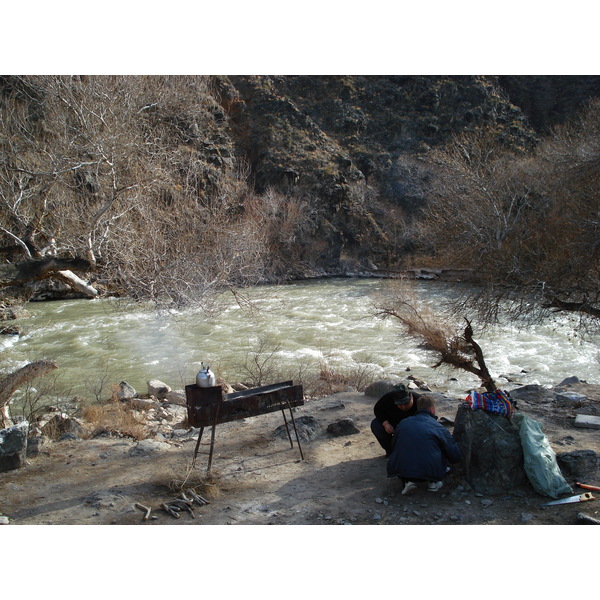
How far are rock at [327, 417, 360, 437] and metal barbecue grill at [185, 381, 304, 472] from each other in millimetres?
730

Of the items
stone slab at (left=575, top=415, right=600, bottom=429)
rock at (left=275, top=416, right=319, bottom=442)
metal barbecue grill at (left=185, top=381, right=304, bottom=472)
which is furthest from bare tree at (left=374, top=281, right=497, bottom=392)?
metal barbecue grill at (left=185, top=381, right=304, bottom=472)

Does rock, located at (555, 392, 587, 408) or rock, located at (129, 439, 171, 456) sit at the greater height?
rock, located at (129, 439, 171, 456)

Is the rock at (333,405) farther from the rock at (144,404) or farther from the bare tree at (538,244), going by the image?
the rock at (144,404)

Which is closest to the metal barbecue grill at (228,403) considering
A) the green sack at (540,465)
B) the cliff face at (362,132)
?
the green sack at (540,465)

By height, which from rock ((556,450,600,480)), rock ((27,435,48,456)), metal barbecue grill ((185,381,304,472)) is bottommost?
rock ((27,435,48,456))

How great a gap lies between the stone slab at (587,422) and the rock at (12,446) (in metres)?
5.92

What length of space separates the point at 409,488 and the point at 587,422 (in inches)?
118

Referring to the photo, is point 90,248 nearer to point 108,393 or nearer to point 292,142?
point 108,393

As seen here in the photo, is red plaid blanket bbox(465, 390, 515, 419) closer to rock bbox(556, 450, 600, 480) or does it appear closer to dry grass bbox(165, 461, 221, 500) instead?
rock bbox(556, 450, 600, 480)

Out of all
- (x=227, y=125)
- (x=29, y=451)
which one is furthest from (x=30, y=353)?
(x=227, y=125)

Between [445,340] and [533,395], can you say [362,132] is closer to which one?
[445,340]

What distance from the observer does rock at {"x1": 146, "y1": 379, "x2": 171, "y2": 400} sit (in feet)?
30.1

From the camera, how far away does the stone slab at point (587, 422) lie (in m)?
5.95

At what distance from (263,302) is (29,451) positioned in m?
13.2
